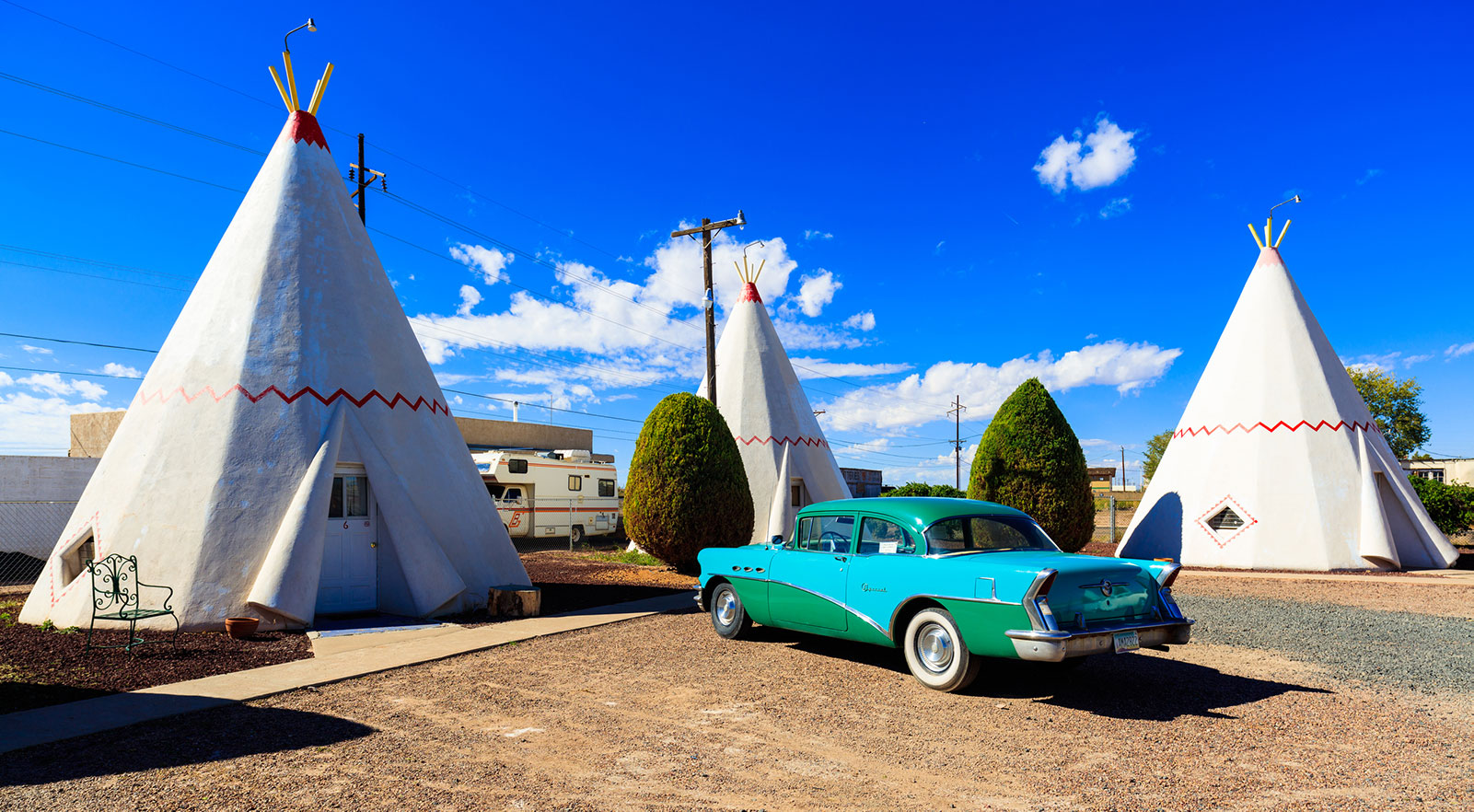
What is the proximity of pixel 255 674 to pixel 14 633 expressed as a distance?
372 centimetres

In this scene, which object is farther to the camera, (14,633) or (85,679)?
(14,633)

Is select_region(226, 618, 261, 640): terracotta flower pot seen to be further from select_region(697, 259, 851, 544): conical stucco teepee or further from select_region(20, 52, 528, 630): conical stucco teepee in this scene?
select_region(697, 259, 851, 544): conical stucco teepee

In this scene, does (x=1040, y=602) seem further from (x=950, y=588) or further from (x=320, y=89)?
(x=320, y=89)

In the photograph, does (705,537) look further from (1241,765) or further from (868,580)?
(1241,765)

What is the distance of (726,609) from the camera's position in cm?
791

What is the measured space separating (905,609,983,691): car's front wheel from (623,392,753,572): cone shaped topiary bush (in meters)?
8.53

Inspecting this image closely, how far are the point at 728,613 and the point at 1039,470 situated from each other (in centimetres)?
908

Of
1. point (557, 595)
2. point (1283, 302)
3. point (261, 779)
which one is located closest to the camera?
point (261, 779)

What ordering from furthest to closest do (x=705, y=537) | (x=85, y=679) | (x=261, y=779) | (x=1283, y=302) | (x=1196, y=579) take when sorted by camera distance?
(x=1283, y=302), (x=705, y=537), (x=1196, y=579), (x=85, y=679), (x=261, y=779)

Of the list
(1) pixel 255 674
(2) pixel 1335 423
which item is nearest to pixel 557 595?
(1) pixel 255 674

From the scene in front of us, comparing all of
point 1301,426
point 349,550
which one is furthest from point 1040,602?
point 1301,426

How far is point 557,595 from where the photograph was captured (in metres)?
11.2

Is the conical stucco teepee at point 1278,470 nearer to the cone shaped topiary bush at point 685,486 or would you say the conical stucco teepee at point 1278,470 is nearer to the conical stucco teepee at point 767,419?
the conical stucco teepee at point 767,419

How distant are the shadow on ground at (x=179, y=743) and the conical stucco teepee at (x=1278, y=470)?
47.6 feet
